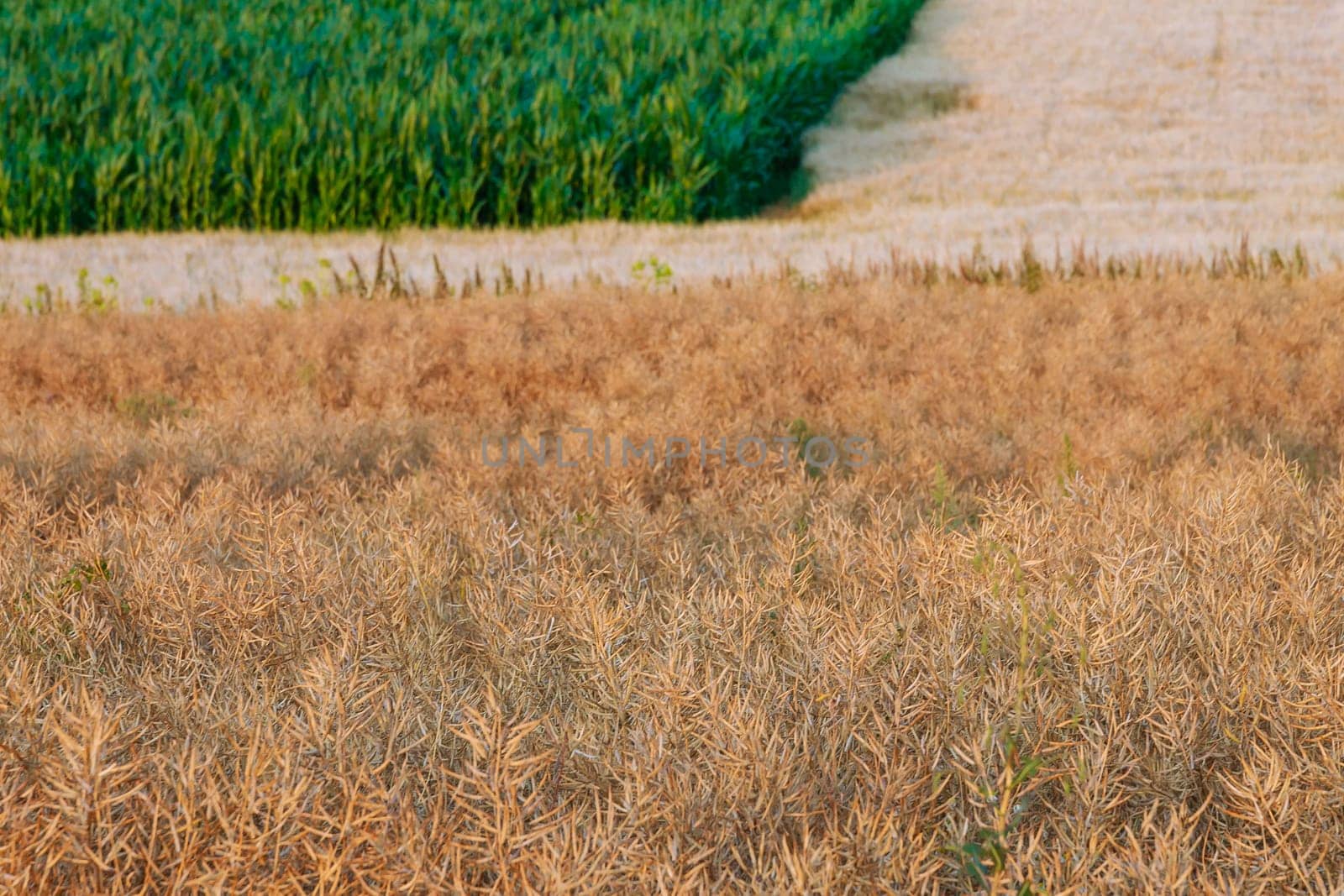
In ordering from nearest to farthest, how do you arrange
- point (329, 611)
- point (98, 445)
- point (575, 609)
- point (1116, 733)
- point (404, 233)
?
point (1116, 733), point (575, 609), point (329, 611), point (98, 445), point (404, 233)

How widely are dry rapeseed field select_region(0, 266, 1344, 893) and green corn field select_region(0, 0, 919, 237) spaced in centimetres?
806

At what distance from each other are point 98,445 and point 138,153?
958 cm

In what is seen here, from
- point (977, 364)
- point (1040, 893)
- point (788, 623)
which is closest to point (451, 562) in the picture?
point (788, 623)

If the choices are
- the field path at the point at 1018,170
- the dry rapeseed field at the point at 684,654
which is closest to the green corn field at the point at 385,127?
the field path at the point at 1018,170

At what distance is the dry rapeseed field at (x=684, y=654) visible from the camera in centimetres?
149

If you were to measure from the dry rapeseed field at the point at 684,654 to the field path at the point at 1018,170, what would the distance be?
415cm

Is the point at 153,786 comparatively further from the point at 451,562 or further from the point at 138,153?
the point at 138,153

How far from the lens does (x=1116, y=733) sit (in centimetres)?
180

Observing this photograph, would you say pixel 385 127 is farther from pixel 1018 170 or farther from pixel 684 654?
pixel 684 654

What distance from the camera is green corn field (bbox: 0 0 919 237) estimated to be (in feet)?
40.5

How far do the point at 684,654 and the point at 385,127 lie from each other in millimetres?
11144

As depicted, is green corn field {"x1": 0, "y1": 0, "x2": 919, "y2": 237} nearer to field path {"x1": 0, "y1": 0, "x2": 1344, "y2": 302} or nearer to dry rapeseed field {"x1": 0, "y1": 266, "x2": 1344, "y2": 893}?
field path {"x1": 0, "y1": 0, "x2": 1344, "y2": 302}

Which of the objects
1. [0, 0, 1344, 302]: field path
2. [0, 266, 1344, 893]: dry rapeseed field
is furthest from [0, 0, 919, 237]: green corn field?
[0, 266, 1344, 893]: dry rapeseed field

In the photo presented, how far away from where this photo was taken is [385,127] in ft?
40.3
